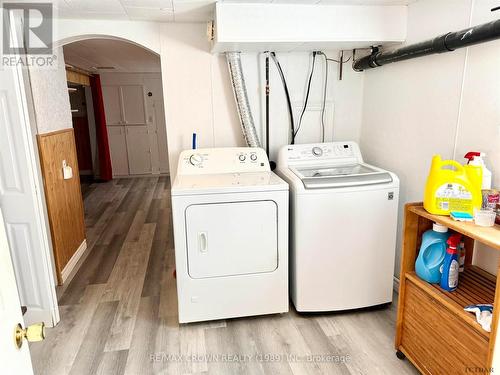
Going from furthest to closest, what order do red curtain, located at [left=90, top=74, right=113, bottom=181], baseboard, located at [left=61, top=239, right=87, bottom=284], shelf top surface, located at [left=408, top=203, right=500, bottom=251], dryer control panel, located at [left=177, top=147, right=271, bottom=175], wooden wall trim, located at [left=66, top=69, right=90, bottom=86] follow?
red curtain, located at [left=90, top=74, right=113, bottom=181] → wooden wall trim, located at [left=66, top=69, right=90, bottom=86] → baseboard, located at [left=61, top=239, right=87, bottom=284] → dryer control panel, located at [left=177, top=147, right=271, bottom=175] → shelf top surface, located at [left=408, top=203, right=500, bottom=251]

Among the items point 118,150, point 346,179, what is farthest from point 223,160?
point 118,150

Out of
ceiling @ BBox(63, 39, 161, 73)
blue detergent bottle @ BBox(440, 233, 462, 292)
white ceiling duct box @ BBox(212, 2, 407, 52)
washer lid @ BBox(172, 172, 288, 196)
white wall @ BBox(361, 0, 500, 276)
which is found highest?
ceiling @ BBox(63, 39, 161, 73)

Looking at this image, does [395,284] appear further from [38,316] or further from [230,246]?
→ [38,316]

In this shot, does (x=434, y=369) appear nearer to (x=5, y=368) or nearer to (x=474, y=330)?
(x=474, y=330)

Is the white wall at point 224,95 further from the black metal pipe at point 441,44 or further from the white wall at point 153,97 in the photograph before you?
the white wall at point 153,97

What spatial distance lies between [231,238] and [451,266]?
1235mm

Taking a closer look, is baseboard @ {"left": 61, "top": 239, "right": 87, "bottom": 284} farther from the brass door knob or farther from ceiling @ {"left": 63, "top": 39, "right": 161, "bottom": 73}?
the brass door knob

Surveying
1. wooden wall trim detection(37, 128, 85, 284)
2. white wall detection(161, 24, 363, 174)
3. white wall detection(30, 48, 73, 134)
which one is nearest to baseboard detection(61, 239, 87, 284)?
wooden wall trim detection(37, 128, 85, 284)

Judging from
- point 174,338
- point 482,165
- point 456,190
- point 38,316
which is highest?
point 482,165

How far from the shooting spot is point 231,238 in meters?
2.25

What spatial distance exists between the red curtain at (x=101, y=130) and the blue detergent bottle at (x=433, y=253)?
6349 millimetres

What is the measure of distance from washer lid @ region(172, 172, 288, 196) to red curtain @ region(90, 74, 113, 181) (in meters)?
4.91

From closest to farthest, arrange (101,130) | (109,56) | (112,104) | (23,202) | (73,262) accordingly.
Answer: (23,202)
(73,262)
(109,56)
(101,130)
(112,104)

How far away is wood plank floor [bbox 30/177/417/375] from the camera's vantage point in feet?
6.52
